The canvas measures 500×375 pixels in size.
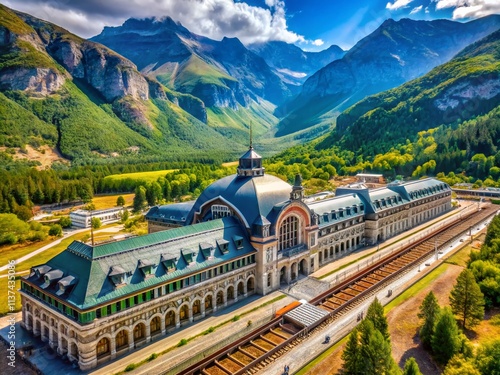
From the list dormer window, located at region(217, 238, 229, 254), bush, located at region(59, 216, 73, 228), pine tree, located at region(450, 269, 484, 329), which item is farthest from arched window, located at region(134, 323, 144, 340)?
bush, located at region(59, 216, 73, 228)

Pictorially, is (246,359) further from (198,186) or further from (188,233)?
(198,186)

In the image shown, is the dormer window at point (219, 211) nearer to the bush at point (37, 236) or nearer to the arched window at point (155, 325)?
the arched window at point (155, 325)

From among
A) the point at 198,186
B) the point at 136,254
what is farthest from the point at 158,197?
the point at 136,254

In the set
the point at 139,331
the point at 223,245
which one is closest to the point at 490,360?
the point at 223,245

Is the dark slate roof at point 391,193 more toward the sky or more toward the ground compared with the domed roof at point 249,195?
more toward the ground

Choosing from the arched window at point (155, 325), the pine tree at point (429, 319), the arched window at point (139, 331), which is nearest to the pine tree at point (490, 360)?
the pine tree at point (429, 319)

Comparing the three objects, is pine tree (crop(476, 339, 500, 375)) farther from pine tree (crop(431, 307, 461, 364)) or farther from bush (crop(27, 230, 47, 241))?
bush (crop(27, 230, 47, 241))
